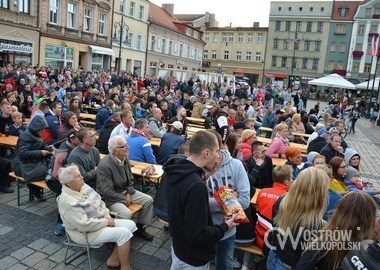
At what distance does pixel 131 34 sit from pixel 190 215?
116 ft

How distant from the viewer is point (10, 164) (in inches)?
250

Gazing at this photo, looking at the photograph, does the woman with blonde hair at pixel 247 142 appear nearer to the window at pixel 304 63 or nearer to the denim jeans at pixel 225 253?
the denim jeans at pixel 225 253

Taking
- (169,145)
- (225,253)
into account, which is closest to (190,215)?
(225,253)

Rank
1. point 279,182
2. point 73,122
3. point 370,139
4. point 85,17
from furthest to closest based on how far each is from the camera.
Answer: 1. point 85,17
2. point 370,139
3. point 73,122
4. point 279,182

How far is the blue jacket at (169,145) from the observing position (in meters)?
6.56

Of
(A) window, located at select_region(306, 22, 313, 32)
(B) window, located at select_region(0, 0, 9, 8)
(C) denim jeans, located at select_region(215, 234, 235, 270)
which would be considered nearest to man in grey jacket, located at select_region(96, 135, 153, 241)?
(C) denim jeans, located at select_region(215, 234, 235, 270)

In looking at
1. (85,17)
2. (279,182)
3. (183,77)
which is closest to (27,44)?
A: (85,17)

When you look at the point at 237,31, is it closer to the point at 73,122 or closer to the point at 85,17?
the point at 85,17

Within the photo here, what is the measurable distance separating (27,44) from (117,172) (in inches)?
Answer: 832

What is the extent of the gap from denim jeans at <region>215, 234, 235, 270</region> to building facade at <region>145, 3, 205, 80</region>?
31730 millimetres

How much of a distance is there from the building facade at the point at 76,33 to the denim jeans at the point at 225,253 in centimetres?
2357

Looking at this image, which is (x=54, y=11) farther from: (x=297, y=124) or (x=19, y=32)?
(x=297, y=124)

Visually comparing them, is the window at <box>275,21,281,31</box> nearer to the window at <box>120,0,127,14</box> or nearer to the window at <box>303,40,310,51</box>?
the window at <box>303,40,310,51</box>

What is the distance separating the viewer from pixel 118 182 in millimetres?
4711
